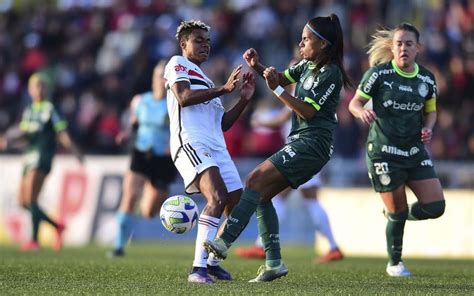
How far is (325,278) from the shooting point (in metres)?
10.1

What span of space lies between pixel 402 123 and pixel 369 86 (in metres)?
0.49

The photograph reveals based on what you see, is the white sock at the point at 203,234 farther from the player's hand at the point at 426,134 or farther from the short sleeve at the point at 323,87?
the player's hand at the point at 426,134

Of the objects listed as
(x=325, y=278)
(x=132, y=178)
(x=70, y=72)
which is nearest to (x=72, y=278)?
(x=325, y=278)

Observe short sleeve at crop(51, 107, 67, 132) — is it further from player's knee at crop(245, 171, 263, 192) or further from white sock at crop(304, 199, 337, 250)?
player's knee at crop(245, 171, 263, 192)

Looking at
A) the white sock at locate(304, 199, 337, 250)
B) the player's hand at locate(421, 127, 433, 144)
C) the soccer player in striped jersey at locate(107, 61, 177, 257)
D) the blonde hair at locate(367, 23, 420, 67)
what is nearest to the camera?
the player's hand at locate(421, 127, 433, 144)

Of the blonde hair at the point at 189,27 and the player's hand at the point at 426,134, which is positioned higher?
the blonde hair at the point at 189,27

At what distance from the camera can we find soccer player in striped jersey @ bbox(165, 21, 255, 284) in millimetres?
9180

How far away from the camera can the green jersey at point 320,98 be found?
916 cm

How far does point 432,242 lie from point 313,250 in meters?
2.23

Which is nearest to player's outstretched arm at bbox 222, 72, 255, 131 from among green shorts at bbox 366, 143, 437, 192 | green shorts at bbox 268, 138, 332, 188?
green shorts at bbox 268, 138, 332, 188

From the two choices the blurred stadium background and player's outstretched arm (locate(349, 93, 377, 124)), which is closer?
player's outstretched arm (locate(349, 93, 377, 124))

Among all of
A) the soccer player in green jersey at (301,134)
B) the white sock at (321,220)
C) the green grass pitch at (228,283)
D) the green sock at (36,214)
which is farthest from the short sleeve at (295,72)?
the green sock at (36,214)

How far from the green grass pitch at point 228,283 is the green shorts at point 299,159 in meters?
0.95

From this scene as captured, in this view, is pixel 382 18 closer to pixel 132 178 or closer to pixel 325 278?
pixel 132 178
